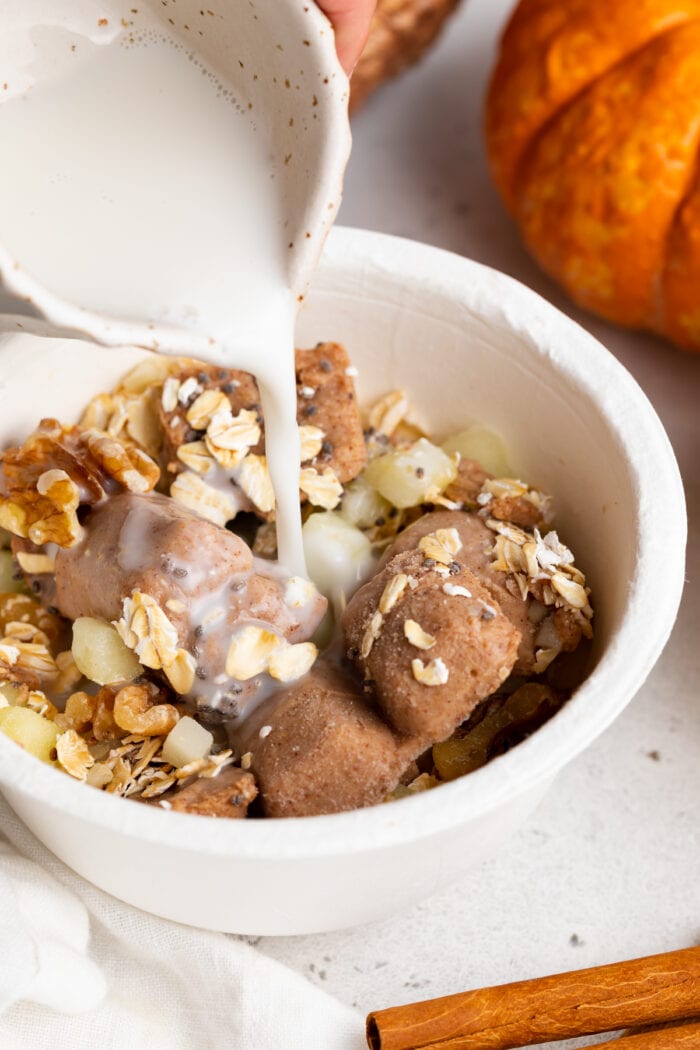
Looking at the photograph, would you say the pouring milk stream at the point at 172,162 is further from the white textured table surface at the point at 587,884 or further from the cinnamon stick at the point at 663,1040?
the cinnamon stick at the point at 663,1040

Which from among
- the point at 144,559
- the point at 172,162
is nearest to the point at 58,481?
the point at 144,559

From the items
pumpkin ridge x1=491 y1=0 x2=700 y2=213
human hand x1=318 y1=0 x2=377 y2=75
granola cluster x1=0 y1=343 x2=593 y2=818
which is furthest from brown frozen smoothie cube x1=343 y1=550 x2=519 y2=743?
pumpkin ridge x1=491 y1=0 x2=700 y2=213

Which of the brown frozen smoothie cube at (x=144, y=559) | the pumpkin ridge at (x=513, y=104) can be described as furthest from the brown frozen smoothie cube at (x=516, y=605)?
the pumpkin ridge at (x=513, y=104)

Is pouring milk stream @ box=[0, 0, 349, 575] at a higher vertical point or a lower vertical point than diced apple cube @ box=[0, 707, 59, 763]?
higher

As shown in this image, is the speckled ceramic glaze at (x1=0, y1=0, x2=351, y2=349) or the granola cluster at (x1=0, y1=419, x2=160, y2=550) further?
the granola cluster at (x1=0, y1=419, x2=160, y2=550)

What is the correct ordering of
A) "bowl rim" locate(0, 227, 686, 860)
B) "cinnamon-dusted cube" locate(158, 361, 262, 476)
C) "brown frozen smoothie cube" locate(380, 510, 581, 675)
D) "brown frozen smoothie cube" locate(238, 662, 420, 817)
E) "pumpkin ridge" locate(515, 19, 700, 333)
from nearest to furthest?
"bowl rim" locate(0, 227, 686, 860)
"brown frozen smoothie cube" locate(238, 662, 420, 817)
"brown frozen smoothie cube" locate(380, 510, 581, 675)
"cinnamon-dusted cube" locate(158, 361, 262, 476)
"pumpkin ridge" locate(515, 19, 700, 333)

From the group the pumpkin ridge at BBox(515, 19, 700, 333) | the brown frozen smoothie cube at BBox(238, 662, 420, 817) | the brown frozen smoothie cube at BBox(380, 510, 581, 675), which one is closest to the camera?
the brown frozen smoothie cube at BBox(238, 662, 420, 817)

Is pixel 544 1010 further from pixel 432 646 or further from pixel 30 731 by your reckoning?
pixel 30 731

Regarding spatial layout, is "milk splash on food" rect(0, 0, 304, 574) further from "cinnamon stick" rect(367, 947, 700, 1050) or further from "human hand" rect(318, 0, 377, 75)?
"cinnamon stick" rect(367, 947, 700, 1050)
